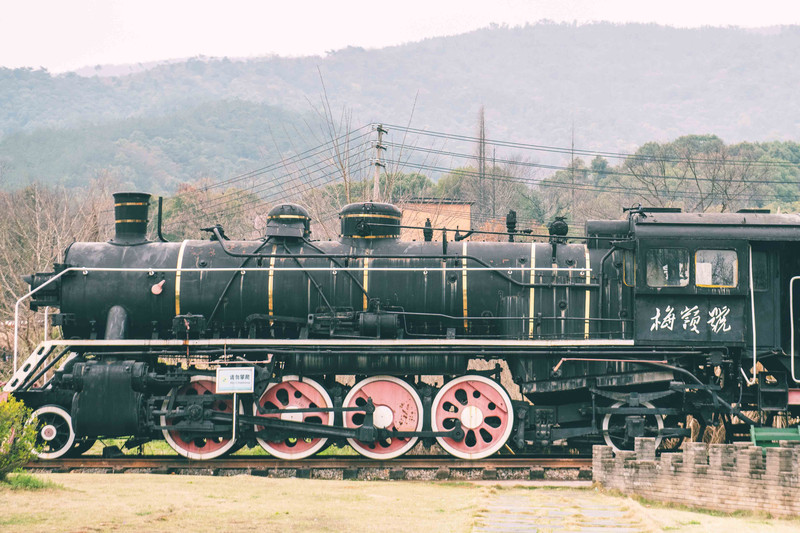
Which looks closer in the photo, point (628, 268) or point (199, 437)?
point (628, 268)

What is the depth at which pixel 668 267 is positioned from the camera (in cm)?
1516

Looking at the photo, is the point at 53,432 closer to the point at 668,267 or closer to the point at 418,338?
the point at 418,338

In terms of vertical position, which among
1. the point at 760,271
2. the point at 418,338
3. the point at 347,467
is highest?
the point at 760,271

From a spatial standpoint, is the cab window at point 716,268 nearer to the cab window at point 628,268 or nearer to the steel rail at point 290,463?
the cab window at point 628,268

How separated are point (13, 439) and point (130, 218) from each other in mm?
5591

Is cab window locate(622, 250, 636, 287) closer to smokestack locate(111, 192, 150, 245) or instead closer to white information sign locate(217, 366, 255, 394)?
white information sign locate(217, 366, 255, 394)

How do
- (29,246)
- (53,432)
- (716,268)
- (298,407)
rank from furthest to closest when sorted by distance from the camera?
(29,246), (298,407), (53,432), (716,268)

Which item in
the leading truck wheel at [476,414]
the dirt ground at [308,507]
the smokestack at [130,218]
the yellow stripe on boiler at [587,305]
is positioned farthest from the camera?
the smokestack at [130,218]

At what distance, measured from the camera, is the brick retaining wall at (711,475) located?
13062 mm

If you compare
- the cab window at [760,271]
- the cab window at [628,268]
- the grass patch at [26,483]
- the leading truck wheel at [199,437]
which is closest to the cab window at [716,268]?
the cab window at [760,271]

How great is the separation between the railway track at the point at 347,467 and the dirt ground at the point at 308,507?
73cm

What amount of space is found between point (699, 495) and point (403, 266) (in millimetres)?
6491

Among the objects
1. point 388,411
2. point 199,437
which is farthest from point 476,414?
point 199,437

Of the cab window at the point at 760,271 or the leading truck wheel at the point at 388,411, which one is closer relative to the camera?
the cab window at the point at 760,271
